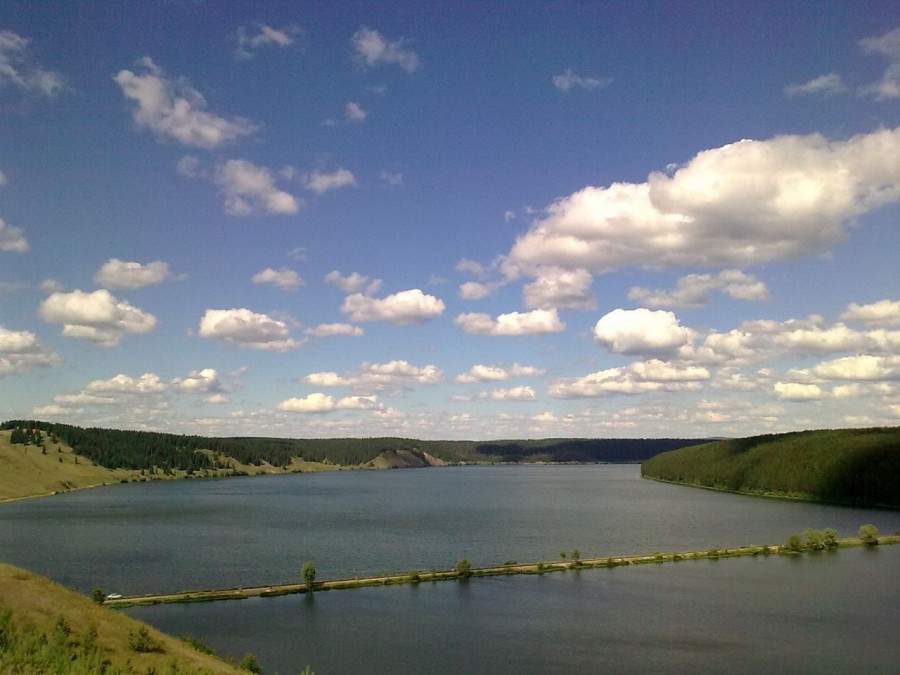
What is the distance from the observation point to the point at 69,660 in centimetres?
3747

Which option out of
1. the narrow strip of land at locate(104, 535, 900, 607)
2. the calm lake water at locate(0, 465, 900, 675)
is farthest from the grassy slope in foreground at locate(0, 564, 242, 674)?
the narrow strip of land at locate(104, 535, 900, 607)

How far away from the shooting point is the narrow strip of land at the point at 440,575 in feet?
264

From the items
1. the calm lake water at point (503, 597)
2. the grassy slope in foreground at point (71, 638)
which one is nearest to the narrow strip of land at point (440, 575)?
the calm lake water at point (503, 597)

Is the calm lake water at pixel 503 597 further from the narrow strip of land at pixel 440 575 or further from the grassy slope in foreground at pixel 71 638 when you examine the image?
the grassy slope in foreground at pixel 71 638

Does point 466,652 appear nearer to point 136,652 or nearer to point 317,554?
point 136,652

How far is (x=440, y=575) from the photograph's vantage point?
9481 centimetres

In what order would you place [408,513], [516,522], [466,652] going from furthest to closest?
1. [408,513]
2. [516,522]
3. [466,652]

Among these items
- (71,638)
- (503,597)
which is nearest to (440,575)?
(503,597)

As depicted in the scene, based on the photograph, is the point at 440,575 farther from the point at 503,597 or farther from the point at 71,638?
the point at 71,638

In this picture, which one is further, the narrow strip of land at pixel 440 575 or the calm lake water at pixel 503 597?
the narrow strip of land at pixel 440 575

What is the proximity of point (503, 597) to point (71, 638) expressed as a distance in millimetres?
53737

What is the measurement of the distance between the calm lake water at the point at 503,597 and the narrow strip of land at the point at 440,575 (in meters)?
3.14

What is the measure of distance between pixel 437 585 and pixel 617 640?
32.2 metres

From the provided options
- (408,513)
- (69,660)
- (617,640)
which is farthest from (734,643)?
(408,513)
